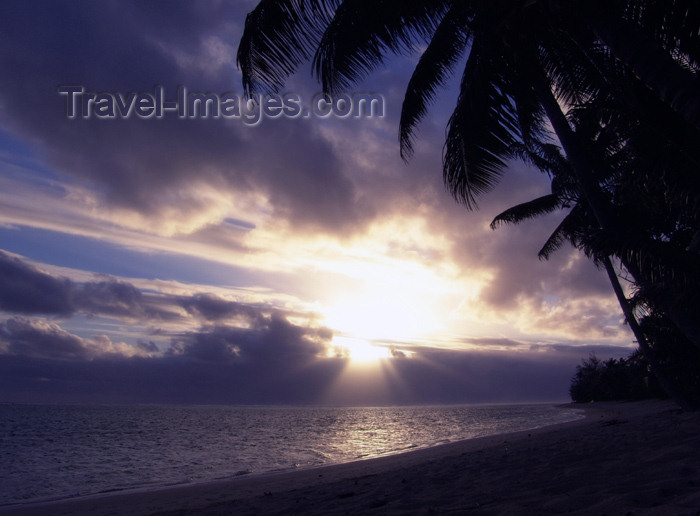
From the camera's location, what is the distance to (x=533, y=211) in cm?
1800

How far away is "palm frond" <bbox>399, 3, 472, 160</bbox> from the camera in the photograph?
7.11 metres

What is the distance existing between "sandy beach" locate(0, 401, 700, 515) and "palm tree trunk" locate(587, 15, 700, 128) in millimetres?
3365

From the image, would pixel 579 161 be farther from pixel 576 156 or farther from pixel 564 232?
pixel 564 232

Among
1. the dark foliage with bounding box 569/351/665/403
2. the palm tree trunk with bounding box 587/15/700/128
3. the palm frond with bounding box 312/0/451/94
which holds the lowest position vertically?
the dark foliage with bounding box 569/351/665/403

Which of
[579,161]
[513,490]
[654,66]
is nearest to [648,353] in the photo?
[579,161]

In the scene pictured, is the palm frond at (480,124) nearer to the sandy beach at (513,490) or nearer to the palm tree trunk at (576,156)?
the palm tree trunk at (576,156)

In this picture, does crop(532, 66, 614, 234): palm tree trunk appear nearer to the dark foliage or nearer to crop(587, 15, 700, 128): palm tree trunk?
crop(587, 15, 700, 128): palm tree trunk

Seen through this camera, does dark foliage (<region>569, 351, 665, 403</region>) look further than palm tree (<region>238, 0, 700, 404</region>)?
Yes

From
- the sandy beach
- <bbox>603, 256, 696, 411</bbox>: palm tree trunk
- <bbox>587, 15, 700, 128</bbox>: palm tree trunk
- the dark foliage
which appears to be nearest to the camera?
<bbox>587, 15, 700, 128</bbox>: palm tree trunk

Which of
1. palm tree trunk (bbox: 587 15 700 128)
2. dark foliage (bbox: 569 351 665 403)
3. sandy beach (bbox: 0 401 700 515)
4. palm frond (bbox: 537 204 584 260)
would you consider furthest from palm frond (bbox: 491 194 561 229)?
dark foliage (bbox: 569 351 665 403)

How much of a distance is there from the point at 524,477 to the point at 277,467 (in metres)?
11.3

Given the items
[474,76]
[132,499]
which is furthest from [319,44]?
[132,499]

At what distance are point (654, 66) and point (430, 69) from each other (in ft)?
13.8

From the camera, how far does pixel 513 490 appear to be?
554 centimetres
